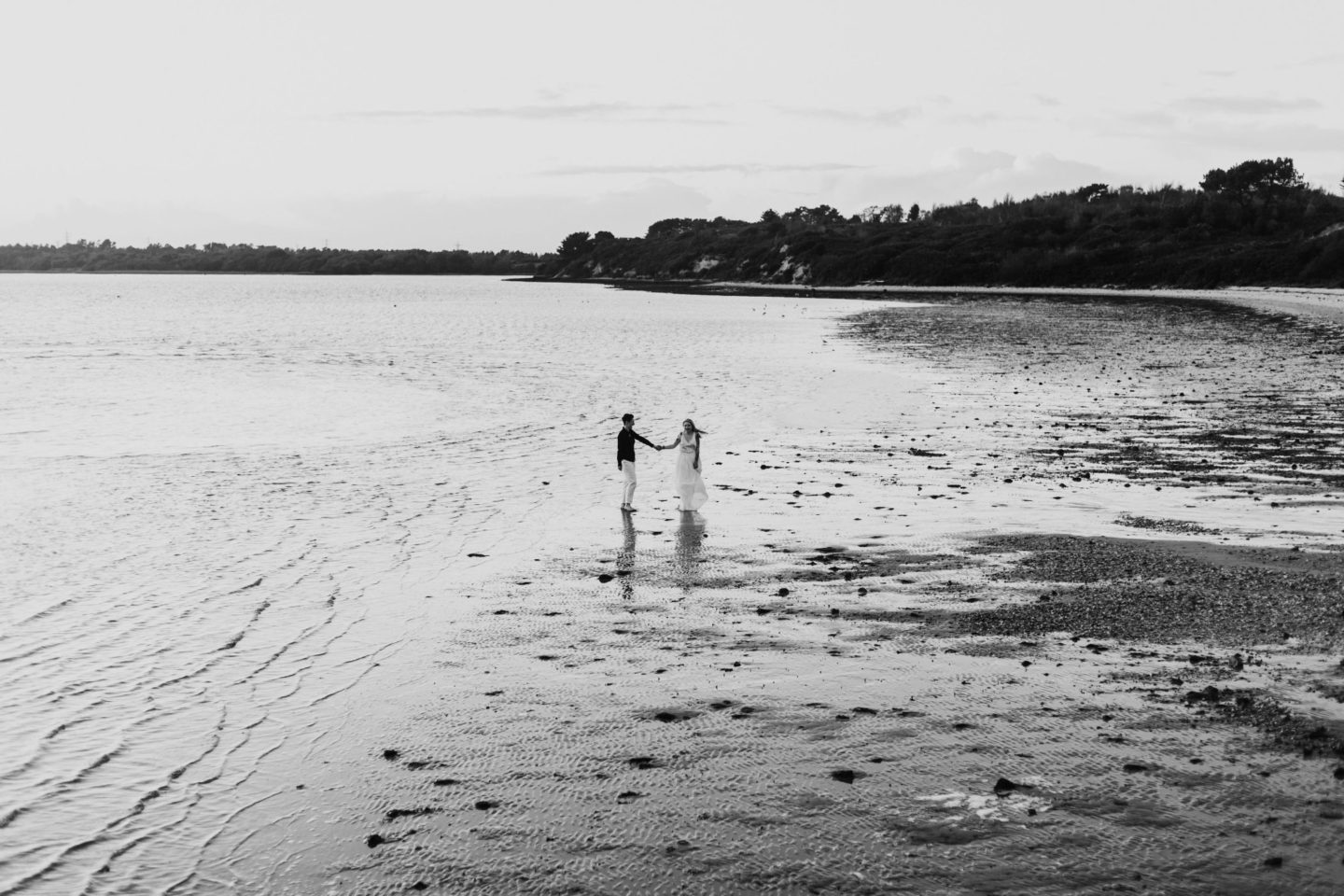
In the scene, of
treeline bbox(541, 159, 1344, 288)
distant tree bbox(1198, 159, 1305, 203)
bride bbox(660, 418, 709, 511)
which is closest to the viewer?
bride bbox(660, 418, 709, 511)

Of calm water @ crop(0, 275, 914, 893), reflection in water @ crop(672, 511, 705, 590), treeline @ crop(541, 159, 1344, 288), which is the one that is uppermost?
treeline @ crop(541, 159, 1344, 288)

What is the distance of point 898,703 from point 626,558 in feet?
23.6

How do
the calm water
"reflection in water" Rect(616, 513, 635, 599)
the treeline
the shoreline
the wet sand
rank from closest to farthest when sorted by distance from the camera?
the wet sand → the calm water → "reflection in water" Rect(616, 513, 635, 599) → the shoreline → the treeline

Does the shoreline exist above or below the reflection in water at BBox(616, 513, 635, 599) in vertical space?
above

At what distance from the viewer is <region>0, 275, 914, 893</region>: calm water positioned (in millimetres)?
8977

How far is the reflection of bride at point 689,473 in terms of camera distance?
20.3 m

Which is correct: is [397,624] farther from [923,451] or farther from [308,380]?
[308,380]

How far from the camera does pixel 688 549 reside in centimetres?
1769

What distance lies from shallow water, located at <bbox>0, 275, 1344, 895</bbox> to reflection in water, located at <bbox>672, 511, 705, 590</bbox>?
80 mm

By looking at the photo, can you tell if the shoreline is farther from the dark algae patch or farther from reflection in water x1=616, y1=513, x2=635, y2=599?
reflection in water x1=616, y1=513, x2=635, y2=599

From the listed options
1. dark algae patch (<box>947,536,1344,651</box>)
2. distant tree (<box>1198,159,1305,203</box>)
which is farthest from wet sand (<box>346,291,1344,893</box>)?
distant tree (<box>1198,159,1305,203</box>)

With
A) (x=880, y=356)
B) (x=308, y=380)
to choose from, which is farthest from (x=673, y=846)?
(x=880, y=356)

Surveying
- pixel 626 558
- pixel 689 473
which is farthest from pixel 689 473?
pixel 626 558

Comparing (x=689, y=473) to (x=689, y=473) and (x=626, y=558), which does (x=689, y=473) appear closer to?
(x=689, y=473)
